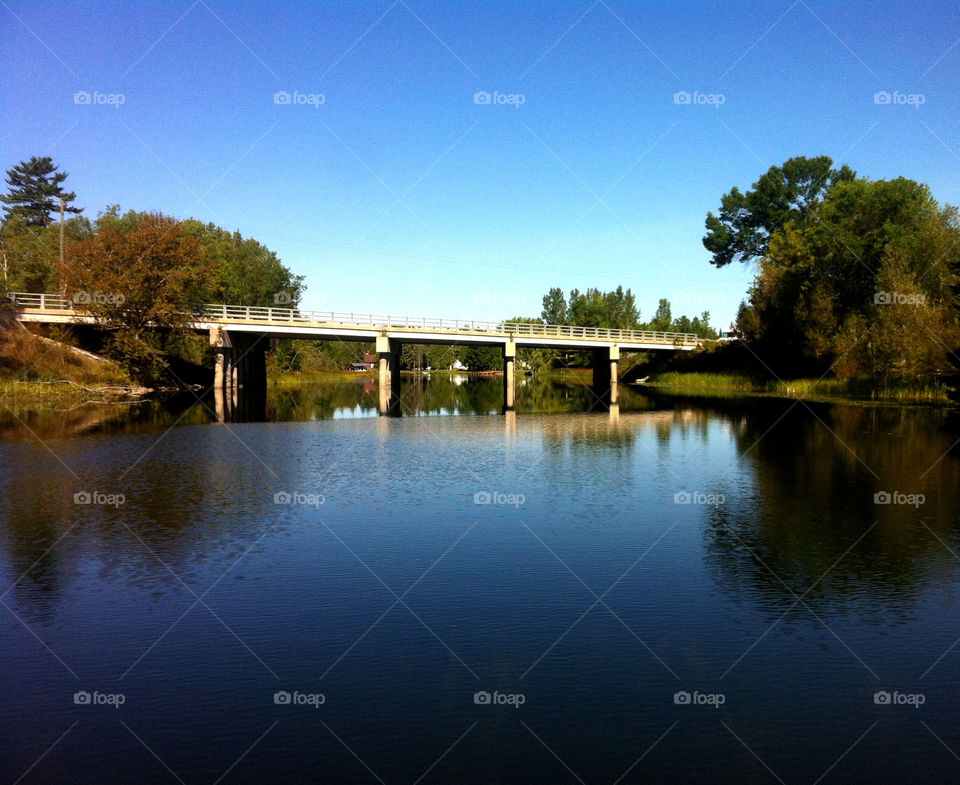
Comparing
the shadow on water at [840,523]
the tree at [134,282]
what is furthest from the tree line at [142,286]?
the shadow on water at [840,523]

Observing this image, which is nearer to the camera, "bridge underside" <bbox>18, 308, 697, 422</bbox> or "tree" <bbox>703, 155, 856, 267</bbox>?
"bridge underside" <bbox>18, 308, 697, 422</bbox>

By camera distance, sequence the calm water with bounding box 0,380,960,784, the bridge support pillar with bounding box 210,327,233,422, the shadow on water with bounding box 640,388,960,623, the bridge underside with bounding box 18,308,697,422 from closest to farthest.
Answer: the calm water with bounding box 0,380,960,784
the shadow on water with bounding box 640,388,960,623
the bridge underside with bounding box 18,308,697,422
the bridge support pillar with bounding box 210,327,233,422

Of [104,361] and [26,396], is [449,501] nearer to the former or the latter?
[26,396]

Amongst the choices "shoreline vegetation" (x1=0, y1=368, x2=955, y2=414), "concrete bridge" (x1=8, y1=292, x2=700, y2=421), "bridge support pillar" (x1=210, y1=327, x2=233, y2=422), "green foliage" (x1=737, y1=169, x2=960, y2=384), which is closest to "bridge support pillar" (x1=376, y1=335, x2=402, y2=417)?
"concrete bridge" (x1=8, y1=292, x2=700, y2=421)

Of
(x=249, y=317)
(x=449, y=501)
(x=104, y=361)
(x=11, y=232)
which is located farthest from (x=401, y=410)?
(x=11, y=232)

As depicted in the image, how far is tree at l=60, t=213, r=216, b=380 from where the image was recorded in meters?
70.3

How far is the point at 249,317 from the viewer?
76750mm

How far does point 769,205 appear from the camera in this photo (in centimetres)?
11338

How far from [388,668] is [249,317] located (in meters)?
70.3

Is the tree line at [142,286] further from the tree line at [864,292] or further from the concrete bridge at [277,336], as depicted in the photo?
the tree line at [864,292]

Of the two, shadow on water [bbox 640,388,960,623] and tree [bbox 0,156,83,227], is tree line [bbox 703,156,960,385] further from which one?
tree [bbox 0,156,83,227]

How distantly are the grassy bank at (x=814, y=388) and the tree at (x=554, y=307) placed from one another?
219 feet

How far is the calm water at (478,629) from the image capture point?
29.1 ft

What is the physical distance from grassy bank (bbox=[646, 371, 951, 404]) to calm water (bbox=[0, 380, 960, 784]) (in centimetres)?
3751
